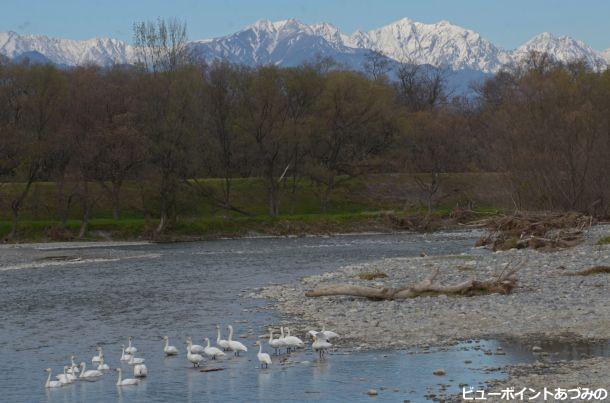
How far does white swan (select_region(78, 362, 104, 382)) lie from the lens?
22.6 m

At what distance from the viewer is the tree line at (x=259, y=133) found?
72.6 m

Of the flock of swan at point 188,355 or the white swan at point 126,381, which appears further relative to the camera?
the flock of swan at point 188,355

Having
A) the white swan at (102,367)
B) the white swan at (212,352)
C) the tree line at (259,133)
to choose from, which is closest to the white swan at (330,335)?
the white swan at (212,352)

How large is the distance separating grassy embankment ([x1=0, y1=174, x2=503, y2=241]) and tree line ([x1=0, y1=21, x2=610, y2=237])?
120 centimetres

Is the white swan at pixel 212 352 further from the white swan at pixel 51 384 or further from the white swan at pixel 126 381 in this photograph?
the white swan at pixel 51 384

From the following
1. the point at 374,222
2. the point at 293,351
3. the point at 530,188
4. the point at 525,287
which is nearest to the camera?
the point at 293,351

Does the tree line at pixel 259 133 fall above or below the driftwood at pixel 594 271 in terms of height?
above

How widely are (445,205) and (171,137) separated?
115ft

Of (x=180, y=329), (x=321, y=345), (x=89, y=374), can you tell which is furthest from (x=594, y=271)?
(x=89, y=374)

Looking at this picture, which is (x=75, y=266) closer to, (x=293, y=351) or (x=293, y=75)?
(x=293, y=351)

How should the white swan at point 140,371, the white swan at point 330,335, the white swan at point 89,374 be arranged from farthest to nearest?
the white swan at point 330,335, the white swan at point 89,374, the white swan at point 140,371

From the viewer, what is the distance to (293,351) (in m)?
25.1

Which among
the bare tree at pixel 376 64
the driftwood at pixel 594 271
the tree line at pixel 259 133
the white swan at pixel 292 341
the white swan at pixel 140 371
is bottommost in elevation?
the white swan at pixel 140 371

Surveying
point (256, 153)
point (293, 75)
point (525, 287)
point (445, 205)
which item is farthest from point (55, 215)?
point (525, 287)
